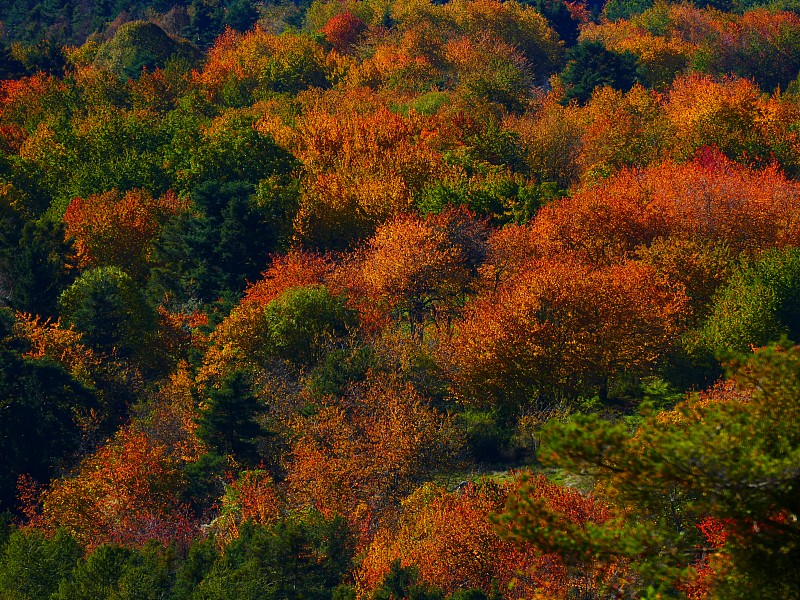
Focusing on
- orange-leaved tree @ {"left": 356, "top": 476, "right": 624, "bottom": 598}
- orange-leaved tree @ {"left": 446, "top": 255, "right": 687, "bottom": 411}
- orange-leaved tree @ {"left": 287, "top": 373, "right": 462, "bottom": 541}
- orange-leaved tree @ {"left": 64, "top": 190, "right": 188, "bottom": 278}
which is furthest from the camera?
orange-leaved tree @ {"left": 64, "top": 190, "right": 188, "bottom": 278}

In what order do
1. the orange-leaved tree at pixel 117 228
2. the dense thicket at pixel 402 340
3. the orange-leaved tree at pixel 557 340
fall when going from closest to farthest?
the dense thicket at pixel 402 340
the orange-leaved tree at pixel 557 340
the orange-leaved tree at pixel 117 228

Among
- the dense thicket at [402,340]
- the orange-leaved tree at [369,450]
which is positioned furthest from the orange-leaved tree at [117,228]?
the orange-leaved tree at [369,450]

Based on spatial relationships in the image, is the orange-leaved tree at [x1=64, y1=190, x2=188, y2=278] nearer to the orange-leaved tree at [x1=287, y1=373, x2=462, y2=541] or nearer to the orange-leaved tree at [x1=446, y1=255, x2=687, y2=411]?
the orange-leaved tree at [x1=446, y1=255, x2=687, y2=411]

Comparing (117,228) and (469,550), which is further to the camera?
(117,228)

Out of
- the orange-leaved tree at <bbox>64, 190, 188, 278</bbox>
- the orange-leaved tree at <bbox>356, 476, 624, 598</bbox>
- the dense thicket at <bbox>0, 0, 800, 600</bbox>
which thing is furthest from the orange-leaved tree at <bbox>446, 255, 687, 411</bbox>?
the orange-leaved tree at <bbox>64, 190, 188, 278</bbox>

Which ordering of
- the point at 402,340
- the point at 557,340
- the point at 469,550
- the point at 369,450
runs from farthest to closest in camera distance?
the point at 402,340 < the point at 557,340 < the point at 369,450 < the point at 469,550

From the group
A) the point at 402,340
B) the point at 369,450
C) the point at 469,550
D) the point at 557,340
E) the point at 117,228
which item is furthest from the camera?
the point at 117,228

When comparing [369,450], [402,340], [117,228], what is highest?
[369,450]

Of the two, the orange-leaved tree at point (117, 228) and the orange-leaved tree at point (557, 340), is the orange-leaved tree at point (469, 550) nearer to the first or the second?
the orange-leaved tree at point (557, 340)

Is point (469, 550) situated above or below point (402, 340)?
above

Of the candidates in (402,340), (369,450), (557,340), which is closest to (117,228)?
(402,340)

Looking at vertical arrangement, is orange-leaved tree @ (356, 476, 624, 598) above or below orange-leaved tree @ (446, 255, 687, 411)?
above

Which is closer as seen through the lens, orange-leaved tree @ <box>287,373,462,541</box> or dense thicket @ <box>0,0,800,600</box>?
dense thicket @ <box>0,0,800,600</box>

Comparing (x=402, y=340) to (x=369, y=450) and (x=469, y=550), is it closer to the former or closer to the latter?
(x=369, y=450)
